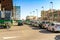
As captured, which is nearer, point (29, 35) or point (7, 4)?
point (29, 35)

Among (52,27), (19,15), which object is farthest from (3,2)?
(52,27)

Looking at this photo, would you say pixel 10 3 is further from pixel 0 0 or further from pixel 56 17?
pixel 56 17

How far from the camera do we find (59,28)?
86.4ft

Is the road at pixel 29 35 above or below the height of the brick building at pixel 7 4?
below

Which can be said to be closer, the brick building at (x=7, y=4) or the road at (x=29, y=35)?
the road at (x=29, y=35)

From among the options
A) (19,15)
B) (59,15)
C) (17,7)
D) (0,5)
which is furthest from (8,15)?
(19,15)

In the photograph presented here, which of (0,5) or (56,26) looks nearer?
(56,26)

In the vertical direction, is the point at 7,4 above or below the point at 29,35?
above

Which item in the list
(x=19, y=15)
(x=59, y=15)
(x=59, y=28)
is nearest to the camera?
(x=59, y=28)

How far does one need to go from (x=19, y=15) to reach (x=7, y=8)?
53521 mm

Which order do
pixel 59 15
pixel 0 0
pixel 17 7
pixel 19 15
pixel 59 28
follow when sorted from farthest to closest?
pixel 19 15, pixel 17 7, pixel 59 15, pixel 0 0, pixel 59 28

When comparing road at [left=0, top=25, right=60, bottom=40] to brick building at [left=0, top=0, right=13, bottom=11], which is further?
brick building at [left=0, top=0, right=13, bottom=11]

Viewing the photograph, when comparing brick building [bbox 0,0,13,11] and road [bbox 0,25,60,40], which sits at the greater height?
brick building [bbox 0,0,13,11]

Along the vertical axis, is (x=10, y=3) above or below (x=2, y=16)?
above
